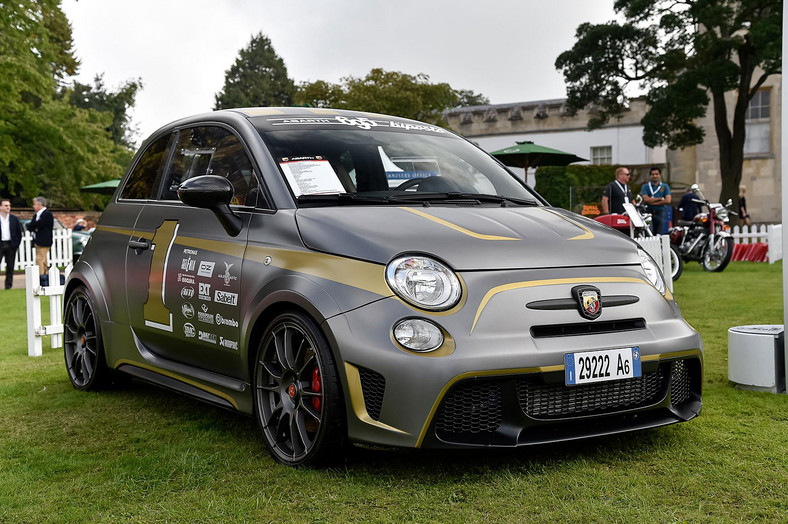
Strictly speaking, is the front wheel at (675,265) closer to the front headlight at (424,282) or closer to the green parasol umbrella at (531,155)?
the green parasol umbrella at (531,155)

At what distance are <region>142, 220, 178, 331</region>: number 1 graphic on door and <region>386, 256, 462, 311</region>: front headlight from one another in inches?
67.0

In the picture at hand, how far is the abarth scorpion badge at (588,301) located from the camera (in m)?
3.59

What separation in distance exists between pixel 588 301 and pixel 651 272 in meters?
0.61

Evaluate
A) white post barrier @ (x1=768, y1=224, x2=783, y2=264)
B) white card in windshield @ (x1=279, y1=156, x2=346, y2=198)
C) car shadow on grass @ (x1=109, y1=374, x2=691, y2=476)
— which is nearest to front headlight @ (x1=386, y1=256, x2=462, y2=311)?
car shadow on grass @ (x1=109, y1=374, x2=691, y2=476)

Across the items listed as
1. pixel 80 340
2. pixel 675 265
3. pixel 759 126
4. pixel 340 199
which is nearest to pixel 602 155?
pixel 759 126

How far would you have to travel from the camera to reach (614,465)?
3.74m

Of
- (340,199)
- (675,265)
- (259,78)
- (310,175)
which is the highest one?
(259,78)

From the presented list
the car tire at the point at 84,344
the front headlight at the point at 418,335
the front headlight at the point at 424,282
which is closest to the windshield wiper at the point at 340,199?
the front headlight at the point at 424,282

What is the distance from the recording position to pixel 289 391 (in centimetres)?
387

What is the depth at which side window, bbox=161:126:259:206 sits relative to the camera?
444 centimetres

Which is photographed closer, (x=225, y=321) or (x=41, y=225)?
(x=225, y=321)

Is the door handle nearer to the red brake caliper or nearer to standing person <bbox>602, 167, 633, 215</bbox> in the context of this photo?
the red brake caliper

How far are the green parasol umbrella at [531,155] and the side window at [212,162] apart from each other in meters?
15.6

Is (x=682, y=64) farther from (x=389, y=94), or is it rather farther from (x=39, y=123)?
(x=39, y=123)
